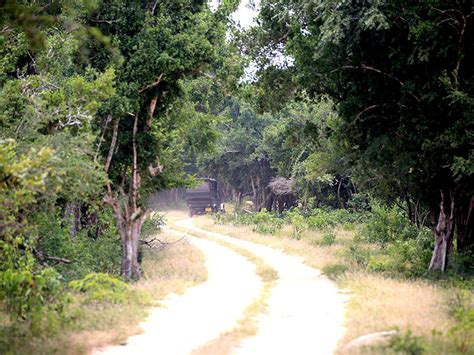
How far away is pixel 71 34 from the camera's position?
15.0 metres

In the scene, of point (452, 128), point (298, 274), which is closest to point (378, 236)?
point (298, 274)

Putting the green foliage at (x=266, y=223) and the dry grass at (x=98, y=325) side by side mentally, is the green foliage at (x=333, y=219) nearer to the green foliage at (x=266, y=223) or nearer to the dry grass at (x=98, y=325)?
the green foliage at (x=266, y=223)

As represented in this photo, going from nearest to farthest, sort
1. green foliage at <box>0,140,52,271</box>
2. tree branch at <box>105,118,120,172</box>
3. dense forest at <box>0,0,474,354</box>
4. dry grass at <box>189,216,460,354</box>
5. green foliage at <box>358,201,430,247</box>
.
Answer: green foliage at <box>0,140,52,271</box>, dry grass at <box>189,216,460,354</box>, dense forest at <box>0,0,474,354</box>, tree branch at <box>105,118,120,172</box>, green foliage at <box>358,201,430,247</box>

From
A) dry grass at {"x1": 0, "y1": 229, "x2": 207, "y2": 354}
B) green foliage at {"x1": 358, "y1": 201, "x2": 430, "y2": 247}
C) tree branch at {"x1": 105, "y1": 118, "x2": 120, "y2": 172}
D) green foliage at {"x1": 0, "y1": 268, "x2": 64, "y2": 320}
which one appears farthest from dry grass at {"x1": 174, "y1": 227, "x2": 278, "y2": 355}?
green foliage at {"x1": 358, "y1": 201, "x2": 430, "y2": 247}

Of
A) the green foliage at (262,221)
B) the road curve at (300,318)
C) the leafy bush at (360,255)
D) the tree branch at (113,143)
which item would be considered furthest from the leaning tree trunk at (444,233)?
the green foliage at (262,221)

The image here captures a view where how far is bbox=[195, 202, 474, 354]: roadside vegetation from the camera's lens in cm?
918

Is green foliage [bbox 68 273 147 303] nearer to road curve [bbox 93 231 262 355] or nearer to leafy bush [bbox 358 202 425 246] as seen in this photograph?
road curve [bbox 93 231 262 355]

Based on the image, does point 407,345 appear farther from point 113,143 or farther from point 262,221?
point 262,221

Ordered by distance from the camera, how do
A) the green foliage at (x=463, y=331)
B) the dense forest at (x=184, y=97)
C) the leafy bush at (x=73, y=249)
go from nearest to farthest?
the green foliage at (x=463, y=331)
the dense forest at (x=184, y=97)
the leafy bush at (x=73, y=249)

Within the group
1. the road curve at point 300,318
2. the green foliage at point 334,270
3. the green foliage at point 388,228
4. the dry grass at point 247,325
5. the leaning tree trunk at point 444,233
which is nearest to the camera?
the dry grass at point 247,325

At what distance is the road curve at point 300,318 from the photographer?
957 centimetres

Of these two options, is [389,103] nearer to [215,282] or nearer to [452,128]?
[452,128]

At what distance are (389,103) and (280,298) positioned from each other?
278 inches

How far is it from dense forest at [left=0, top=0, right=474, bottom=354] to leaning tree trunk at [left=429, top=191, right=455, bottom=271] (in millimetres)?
35
